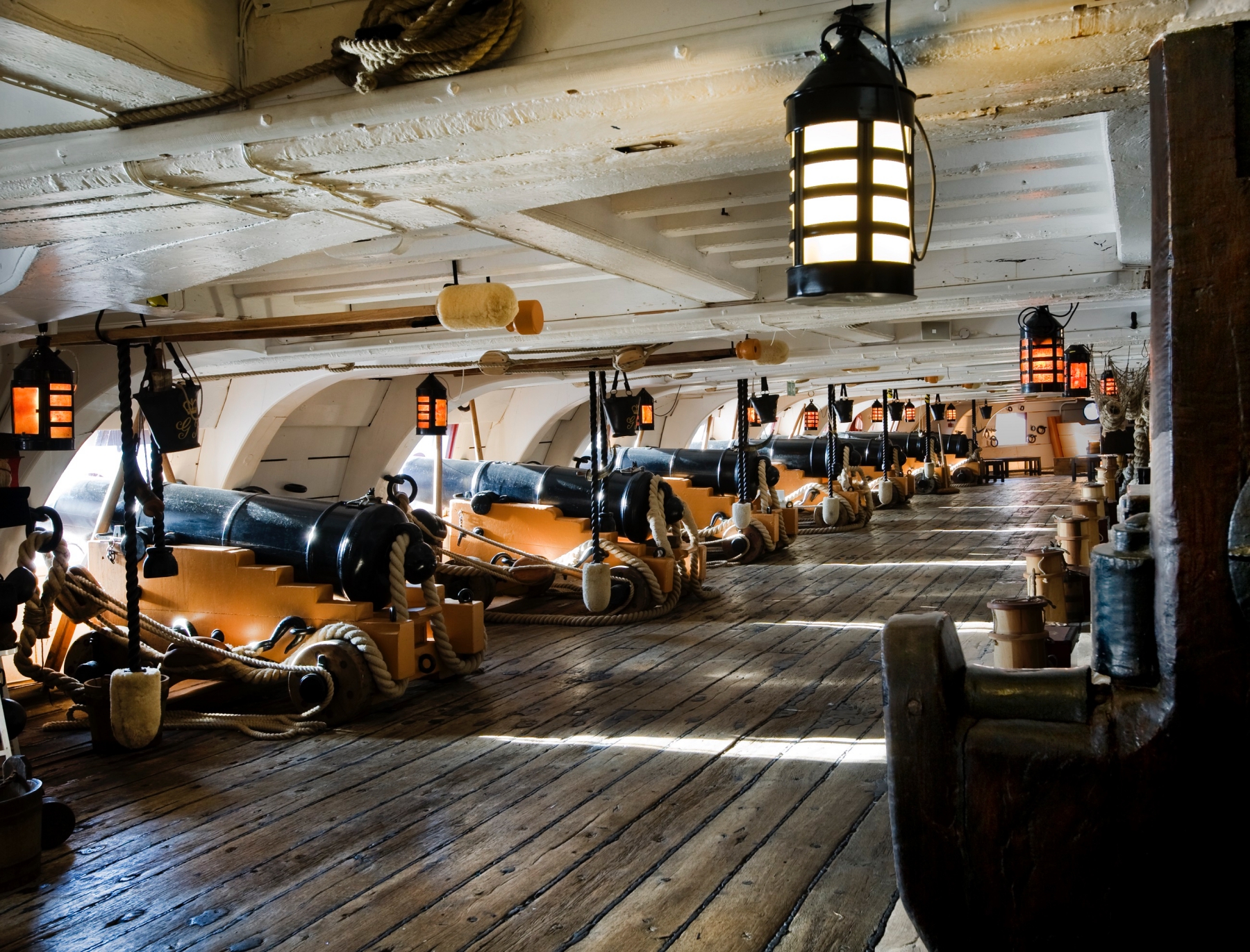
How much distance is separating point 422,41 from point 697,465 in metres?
9.35

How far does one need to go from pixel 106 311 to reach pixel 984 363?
9828 millimetres

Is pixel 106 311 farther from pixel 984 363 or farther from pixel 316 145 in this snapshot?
pixel 984 363

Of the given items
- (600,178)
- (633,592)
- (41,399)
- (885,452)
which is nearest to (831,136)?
(600,178)

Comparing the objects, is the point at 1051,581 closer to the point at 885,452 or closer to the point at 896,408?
the point at 885,452

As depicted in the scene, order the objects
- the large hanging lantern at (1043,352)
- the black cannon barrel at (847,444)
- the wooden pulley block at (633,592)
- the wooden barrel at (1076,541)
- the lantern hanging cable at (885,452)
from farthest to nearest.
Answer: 1. the lantern hanging cable at (885,452)
2. the black cannon barrel at (847,444)
3. the wooden pulley block at (633,592)
4. the large hanging lantern at (1043,352)
5. the wooden barrel at (1076,541)

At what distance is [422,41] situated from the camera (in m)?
1.86

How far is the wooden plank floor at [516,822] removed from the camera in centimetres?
A: 242

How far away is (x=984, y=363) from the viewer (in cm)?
1218

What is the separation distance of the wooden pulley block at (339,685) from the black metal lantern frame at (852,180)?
3.37m

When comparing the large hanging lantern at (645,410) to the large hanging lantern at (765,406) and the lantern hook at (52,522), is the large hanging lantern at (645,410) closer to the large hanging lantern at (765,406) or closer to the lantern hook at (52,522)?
the large hanging lantern at (765,406)

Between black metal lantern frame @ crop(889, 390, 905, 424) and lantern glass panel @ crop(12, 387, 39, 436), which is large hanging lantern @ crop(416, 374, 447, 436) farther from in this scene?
black metal lantern frame @ crop(889, 390, 905, 424)

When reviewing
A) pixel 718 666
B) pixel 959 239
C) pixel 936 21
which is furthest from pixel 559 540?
pixel 936 21

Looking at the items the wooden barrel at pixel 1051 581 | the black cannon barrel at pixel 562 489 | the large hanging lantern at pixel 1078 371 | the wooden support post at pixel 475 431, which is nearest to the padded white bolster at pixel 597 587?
the black cannon barrel at pixel 562 489

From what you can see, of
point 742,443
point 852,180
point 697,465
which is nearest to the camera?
point 852,180
